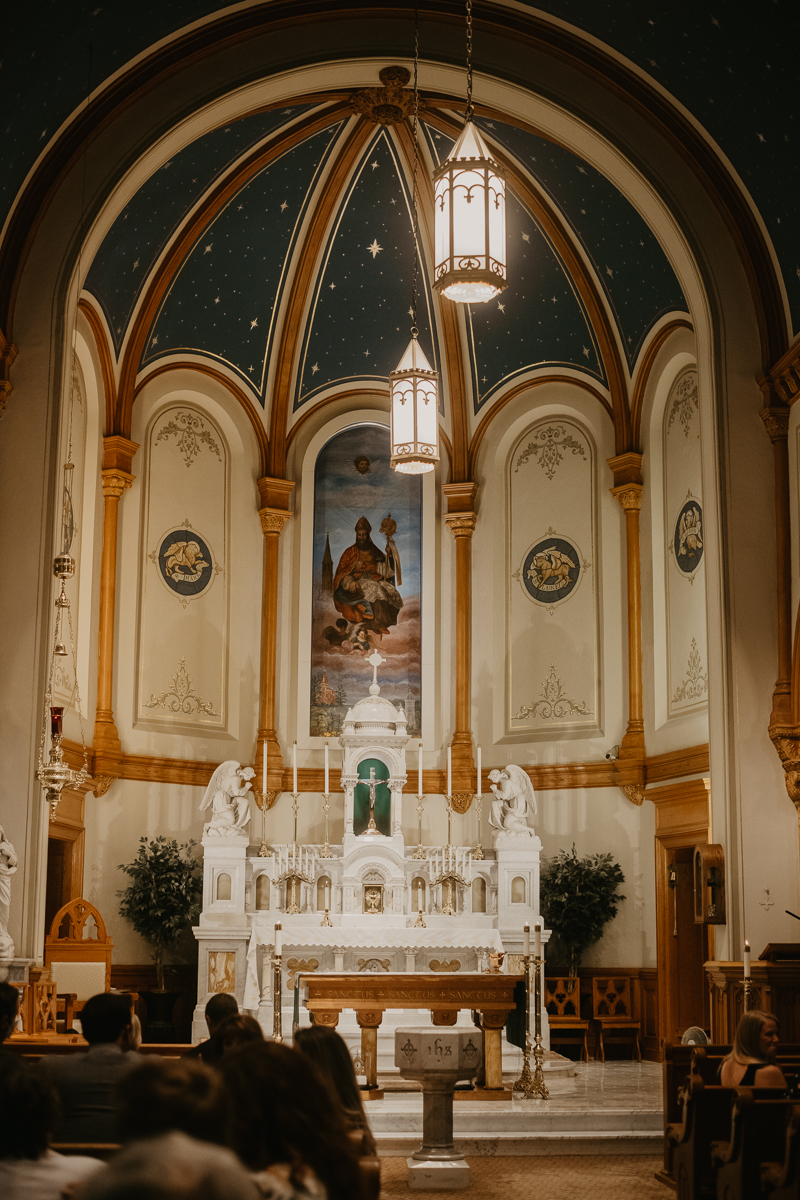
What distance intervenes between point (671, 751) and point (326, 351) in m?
6.53

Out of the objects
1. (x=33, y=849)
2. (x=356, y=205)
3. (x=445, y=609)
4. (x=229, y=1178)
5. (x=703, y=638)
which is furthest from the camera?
(x=445, y=609)

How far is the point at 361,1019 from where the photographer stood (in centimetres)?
1034

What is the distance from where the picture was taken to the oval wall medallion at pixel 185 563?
15.5 meters

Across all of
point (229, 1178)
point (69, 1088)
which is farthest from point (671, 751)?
point (229, 1178)

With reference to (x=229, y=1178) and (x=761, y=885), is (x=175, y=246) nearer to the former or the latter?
(x=761, y=885)

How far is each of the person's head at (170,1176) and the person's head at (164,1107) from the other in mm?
405

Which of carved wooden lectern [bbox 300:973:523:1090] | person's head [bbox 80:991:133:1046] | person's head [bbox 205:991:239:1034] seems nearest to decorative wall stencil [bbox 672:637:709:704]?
carved wooden lectern [bbox 300:973:523:1090]

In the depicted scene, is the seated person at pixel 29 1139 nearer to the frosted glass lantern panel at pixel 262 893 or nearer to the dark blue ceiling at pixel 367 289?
the frosted glass lantern panel at pixel 262 893

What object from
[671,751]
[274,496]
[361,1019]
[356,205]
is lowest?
[361,1019]

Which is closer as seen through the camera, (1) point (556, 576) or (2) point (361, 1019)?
(2) point (361, 1019)

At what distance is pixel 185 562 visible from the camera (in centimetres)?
1562

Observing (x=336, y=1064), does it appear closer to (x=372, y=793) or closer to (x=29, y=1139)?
(x=29, y=1139)

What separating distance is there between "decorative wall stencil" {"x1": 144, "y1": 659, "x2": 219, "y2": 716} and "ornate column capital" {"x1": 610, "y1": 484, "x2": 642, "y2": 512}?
213 inches

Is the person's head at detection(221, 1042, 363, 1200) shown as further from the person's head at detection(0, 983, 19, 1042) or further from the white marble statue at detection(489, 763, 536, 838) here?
the white marble statue at detection(489, 763, 536, 838)
